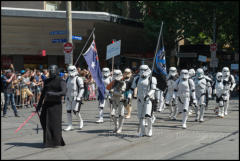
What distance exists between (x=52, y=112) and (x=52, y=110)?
4 centimetres

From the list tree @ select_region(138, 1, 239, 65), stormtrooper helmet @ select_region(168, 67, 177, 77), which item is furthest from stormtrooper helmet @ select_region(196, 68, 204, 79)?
tree @ select_region(138, 1, 239, 65)

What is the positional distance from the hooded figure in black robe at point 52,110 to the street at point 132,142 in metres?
0.24

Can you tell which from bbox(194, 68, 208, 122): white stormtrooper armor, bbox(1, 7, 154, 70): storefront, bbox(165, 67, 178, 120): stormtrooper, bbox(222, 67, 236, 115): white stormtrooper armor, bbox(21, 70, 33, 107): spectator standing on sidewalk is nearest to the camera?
bbox(194, 68, 208, 122): white stormtrooper armor

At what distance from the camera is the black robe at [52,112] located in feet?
28.8

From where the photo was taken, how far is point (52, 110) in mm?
8922

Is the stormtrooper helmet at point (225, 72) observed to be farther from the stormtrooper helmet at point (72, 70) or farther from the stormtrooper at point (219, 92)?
Answer: the stormtrooper helmet at point (72, 70)

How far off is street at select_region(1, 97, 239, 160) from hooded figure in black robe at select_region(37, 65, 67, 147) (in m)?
0.24

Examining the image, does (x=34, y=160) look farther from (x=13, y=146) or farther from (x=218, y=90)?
(x=218, y=90)

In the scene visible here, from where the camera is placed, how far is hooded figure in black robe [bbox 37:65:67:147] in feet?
28.8

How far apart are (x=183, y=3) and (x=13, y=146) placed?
21.0 feet

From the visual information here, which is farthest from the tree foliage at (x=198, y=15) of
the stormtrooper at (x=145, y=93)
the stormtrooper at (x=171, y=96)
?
the stormtrooper at (x=171, y=96)

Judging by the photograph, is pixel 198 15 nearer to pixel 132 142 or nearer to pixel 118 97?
pixel 132 142

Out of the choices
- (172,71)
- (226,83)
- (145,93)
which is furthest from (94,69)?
(226,83)

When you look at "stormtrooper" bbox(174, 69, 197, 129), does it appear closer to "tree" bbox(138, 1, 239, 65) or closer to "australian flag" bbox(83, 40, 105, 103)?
"australian flag" bbox(83, 40, 105, 103)
